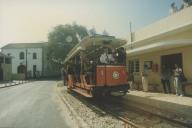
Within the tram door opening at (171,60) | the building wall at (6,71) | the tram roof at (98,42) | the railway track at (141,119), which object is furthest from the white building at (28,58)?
the railway track at (141,119)

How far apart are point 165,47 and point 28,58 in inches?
2448

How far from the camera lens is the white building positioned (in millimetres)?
74500

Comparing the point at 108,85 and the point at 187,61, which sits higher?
the point at 187,61

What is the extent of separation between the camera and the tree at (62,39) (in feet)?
220

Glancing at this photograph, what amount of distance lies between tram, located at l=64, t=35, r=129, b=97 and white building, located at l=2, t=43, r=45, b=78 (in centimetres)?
6012

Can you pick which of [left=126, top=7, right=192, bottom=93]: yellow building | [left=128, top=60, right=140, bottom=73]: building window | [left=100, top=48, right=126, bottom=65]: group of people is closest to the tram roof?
[left=100, top=48, right=126, bottom=65]: group of people

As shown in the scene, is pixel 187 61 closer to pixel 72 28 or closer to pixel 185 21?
pixel 185 21

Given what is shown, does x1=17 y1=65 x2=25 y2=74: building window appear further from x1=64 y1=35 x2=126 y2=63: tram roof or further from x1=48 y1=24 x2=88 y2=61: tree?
x1=64 y1=35 x2=126 y2=63: tram roof

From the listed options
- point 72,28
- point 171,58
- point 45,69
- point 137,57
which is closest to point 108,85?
point 171,58

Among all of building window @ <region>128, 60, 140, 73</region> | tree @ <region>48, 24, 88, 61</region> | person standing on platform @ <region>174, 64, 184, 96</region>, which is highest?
tree @ <region>48, 24, 88, 61</region>

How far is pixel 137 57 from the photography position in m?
23.7

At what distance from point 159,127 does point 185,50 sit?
8.95 meters

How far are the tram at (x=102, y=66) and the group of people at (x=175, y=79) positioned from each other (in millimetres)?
3337

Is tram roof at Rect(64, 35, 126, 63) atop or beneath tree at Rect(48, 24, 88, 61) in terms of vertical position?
beneath
